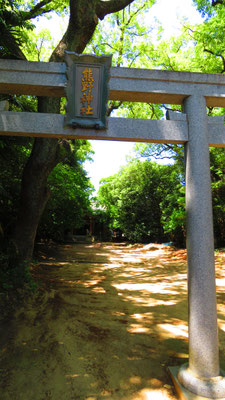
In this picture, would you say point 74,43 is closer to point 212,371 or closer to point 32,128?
point 32,128

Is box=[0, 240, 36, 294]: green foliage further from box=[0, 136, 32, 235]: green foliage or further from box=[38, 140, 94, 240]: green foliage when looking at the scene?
box=[38, 140, 94, 240]: green foliage

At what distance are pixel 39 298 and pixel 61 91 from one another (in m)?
4.49

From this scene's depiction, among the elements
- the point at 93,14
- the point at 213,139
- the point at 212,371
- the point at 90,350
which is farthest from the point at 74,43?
the point at 212,371

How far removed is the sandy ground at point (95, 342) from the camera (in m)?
2.83

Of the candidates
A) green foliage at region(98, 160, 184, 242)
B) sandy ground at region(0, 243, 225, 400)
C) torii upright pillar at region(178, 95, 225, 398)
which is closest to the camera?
torii upright pillar at region(178, 95, 225, 398)

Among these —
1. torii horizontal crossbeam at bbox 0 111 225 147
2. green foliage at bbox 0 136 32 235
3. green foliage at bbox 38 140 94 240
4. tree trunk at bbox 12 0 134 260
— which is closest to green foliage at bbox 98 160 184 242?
green foliage at bbox 38 140 94 240

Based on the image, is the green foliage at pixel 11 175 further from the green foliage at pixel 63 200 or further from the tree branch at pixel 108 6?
the tree branch at pixel 108 6

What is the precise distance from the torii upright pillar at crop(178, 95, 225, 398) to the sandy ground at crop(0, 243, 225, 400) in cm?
41

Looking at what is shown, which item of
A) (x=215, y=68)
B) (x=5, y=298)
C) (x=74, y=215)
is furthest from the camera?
(x=74, y=215)

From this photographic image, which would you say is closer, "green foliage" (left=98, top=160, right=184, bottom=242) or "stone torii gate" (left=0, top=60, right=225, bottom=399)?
"stone torii gate" (left=0, top=60, right=225, bottom=399)

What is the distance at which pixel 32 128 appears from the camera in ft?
9.73

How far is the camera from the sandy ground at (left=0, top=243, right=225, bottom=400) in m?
2.83

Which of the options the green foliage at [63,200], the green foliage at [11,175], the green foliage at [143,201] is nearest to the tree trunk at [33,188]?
the green foliage at [11,175]

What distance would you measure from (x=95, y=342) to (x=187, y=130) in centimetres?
340
